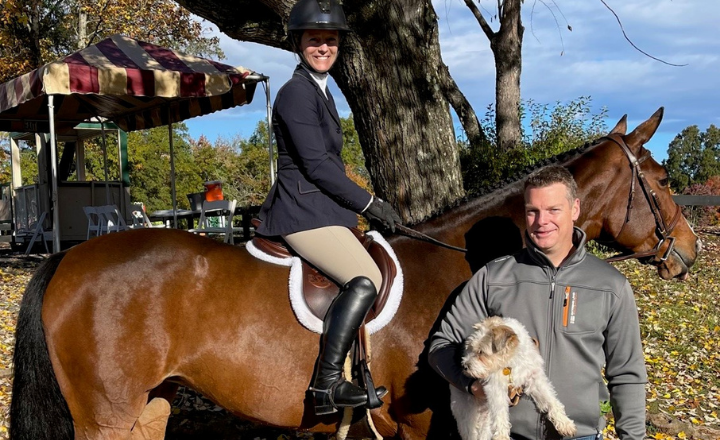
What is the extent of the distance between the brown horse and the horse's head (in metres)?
0.08

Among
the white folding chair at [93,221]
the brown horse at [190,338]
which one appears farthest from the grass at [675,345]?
the brown horse at [190,338]

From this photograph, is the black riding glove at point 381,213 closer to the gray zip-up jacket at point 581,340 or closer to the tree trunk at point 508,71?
the gray zip-up jacket at point 581,340

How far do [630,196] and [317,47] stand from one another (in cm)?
191

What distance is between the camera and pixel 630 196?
324cm

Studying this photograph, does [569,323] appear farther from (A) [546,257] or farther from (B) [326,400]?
(B) [326,400]

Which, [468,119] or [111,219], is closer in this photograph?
[468,119]

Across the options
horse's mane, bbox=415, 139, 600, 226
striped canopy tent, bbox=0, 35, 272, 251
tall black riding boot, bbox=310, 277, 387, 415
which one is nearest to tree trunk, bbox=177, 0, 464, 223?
horse's mane, bbox=415, 139, 600, 226

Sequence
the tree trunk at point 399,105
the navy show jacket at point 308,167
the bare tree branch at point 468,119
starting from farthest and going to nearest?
the bare tree branch at point 468,119 → the tree trunk at point 399,105 → the navy show jacket at point 308,167

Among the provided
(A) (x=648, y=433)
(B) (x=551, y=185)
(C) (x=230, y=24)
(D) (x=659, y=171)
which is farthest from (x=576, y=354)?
(C) (x=230, y=24)

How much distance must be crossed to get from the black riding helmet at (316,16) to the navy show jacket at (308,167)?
23 centimetres

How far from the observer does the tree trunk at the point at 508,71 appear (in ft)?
35.8

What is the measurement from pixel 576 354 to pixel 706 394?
4076mm

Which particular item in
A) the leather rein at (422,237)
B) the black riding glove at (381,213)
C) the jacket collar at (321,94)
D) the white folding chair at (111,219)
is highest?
the jacket collar at (321,94)

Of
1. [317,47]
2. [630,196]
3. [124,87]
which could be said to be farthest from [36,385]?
[124,87]
